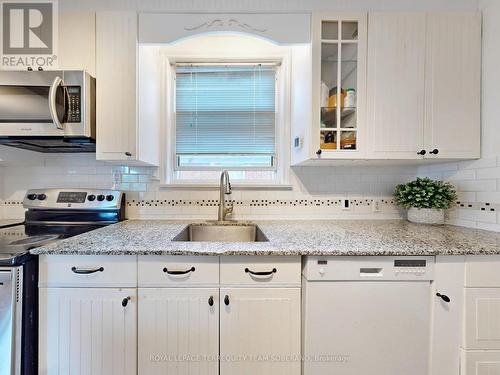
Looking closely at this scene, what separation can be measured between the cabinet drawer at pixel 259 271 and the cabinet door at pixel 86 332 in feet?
1.46

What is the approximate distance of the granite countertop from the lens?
3.59 ft

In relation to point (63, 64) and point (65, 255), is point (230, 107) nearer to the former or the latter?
point (63, 64)

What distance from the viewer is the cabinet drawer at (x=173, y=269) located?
3.71 ft

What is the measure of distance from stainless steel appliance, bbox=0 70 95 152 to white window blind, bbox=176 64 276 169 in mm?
654

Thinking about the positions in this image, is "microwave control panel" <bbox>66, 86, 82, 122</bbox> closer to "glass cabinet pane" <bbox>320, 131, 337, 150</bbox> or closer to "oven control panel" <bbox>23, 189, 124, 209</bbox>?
"oven control panel" <bbox>23, 189, 124, 209</bbox>

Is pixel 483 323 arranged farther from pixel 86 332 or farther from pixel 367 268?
pixel 86 332

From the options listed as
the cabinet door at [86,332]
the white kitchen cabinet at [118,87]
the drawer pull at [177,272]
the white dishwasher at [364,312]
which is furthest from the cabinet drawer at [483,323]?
the white kitchen cabinet at [118,87]

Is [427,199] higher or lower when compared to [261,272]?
higher

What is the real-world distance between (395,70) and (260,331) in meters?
1.66

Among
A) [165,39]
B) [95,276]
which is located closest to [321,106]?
[165,39]

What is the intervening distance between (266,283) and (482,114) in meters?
1.68

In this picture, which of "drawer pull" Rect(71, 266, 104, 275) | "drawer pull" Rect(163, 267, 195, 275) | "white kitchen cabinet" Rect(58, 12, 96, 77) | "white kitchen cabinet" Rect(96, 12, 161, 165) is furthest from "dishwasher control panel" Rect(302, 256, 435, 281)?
"white kitchen cabinet" Rect(58, 12, 96, 77)

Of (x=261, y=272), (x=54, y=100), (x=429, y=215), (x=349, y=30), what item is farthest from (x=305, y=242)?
(x=54, y=100)

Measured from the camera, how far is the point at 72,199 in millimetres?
1769
